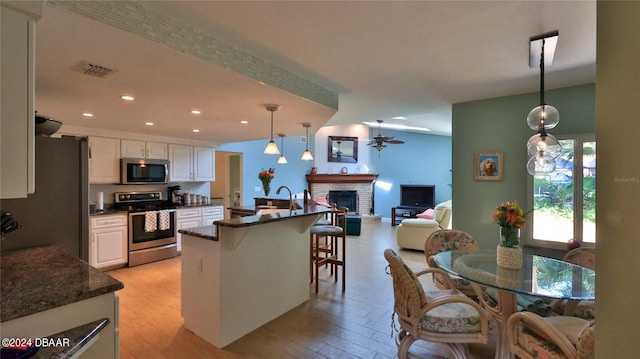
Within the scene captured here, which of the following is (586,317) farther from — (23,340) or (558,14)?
(23,340)

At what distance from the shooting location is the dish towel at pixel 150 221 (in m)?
4.58

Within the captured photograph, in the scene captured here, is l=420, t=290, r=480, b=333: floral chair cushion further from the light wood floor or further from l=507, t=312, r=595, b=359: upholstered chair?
the light wood floor

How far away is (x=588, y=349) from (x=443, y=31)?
1906mm

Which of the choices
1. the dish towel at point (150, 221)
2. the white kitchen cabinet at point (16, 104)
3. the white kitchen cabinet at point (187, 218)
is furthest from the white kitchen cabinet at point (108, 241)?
the white kitchen cabinet at point (16, 104)

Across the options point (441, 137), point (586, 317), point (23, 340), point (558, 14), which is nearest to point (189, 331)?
point (23, 340)

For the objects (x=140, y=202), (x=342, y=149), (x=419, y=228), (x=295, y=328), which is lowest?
(x=295, y=328)

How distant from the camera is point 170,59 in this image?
6.31 feet

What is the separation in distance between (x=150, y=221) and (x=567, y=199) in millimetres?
5650

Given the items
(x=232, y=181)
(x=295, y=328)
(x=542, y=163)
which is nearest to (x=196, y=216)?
(x=232, y=181)

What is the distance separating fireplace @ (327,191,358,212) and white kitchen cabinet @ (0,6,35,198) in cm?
854

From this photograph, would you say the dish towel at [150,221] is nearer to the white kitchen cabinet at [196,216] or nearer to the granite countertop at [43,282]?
the white kitchen cabinet at [196,216]

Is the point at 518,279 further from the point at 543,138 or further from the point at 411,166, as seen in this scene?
the point at 411,166

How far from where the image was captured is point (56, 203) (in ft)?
6.99

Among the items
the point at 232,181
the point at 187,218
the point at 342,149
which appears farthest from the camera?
the point at 342,149
